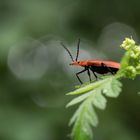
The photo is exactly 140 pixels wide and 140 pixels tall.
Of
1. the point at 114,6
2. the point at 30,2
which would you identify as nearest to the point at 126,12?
the point at 114,6

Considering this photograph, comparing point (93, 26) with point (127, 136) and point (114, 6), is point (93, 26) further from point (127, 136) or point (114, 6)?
point (127, 136)

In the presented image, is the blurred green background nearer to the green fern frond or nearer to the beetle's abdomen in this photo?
the beetle's abdomen

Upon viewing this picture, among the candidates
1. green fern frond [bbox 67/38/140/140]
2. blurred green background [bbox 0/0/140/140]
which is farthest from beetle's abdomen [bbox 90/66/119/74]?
blurred green background [bbox 0/0/140/140]

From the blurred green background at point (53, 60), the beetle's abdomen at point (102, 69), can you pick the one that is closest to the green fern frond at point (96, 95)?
the beetle's abdomen at point (102, 69)

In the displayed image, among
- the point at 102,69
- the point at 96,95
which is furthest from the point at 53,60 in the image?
the point at 96,95

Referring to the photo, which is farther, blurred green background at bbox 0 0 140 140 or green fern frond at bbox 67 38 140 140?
blurred green background at bbox 0 0 140 140

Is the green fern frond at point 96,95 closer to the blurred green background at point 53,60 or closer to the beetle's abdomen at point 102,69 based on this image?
the beetle's abdomen at point 102,69
